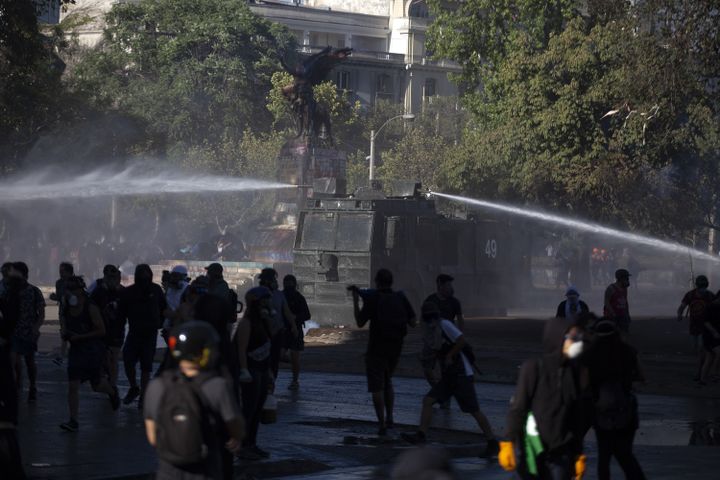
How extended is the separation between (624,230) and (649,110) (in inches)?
532

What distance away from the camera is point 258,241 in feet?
139

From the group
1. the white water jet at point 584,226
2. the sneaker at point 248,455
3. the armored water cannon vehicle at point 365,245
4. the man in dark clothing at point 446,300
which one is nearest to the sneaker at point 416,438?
the sneaker at point 248,455

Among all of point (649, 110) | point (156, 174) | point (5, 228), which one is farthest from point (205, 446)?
point (156, 174)

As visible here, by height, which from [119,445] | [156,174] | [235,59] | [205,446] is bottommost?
[119,445]

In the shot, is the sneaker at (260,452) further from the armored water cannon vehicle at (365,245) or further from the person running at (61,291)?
the armored water cannon vehicle at (365,245)

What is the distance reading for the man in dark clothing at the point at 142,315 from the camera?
591 inches

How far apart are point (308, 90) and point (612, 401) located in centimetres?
3271

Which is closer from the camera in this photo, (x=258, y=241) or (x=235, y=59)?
(x=258, y=241)

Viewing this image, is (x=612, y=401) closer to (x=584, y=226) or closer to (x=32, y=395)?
(x=32, y=395)

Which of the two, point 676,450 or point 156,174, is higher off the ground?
point 156,174

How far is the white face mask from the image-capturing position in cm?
815

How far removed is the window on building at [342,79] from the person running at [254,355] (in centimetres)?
9822

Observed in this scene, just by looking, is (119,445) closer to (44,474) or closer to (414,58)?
(44,474)

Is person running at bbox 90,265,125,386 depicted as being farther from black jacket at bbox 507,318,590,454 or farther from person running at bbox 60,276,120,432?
black jacket at bbox 507,318,590,454
